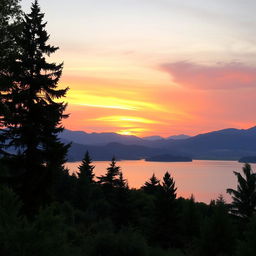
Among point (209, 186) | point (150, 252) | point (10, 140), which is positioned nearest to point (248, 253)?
point (150, 252)

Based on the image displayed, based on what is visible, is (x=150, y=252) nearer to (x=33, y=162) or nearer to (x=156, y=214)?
(x=33, y=162)

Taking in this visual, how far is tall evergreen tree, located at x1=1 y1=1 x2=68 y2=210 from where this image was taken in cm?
1831

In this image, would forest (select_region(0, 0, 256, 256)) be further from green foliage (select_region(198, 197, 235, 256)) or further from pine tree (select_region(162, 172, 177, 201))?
pine tree (select_region(162, 172, 177, 201))

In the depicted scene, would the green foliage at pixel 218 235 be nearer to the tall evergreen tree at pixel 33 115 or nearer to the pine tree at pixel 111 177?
the tall evergreen tree at pixel 33 115

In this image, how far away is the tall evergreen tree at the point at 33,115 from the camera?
18.3 meters

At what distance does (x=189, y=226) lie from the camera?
34906 mm

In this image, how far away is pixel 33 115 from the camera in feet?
61.3

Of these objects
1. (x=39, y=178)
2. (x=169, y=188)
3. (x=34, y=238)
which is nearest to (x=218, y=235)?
(x=39, y=178)

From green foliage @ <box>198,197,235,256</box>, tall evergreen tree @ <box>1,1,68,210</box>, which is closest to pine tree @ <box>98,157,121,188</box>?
green foliage @ <box>198,197,235,256</box>

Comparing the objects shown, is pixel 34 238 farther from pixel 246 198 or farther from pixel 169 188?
pixel 169 188

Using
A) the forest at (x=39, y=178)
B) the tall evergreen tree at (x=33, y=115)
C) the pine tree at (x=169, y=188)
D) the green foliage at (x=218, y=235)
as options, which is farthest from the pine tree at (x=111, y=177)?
the tall evergreen tree at (x=33, y=115)

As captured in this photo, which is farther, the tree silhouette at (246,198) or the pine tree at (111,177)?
Result: the pine tree at (111,177)

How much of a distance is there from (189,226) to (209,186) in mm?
127951

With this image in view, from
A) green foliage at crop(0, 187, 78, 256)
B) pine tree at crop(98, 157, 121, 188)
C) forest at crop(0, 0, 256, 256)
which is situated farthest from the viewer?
pine tree at crop(98, 157, 121, 188)
